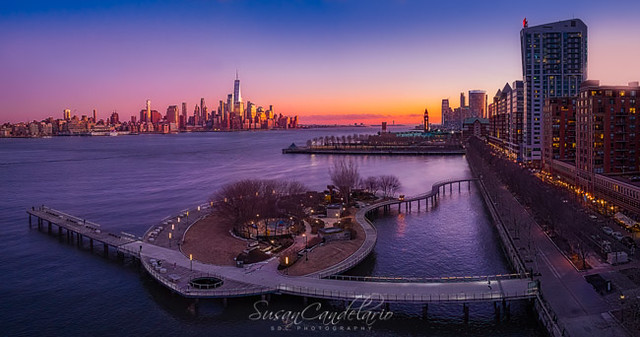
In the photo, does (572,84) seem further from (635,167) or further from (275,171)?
(275,171)

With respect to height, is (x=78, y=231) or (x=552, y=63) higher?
(x=552, y=63)

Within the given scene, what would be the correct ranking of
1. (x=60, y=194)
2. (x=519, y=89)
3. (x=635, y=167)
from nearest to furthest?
(x=635, y=167)
(x=60, y=194)
(x=519, y=89)

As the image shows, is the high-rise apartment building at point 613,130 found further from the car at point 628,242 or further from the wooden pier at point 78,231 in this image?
the wooden pier at point 78,231

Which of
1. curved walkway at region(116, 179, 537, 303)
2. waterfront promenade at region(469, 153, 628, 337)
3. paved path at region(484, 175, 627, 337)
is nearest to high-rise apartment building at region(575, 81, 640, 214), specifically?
waterfront promenade at region(469, 153, 628, 337)

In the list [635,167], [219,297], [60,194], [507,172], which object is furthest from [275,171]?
[219,297]

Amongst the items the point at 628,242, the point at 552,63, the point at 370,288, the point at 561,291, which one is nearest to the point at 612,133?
the point at 628,242

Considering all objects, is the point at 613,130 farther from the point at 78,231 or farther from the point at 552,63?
the point at 78,231

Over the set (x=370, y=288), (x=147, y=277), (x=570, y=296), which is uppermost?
(x=570, y=296)

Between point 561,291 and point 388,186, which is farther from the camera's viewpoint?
point 388,186

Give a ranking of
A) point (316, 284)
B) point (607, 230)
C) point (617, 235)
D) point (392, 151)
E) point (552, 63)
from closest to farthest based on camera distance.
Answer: point (316, 284) < point (617, 235) < point (607, 230) < point (552, 63) < point (392, 151)
